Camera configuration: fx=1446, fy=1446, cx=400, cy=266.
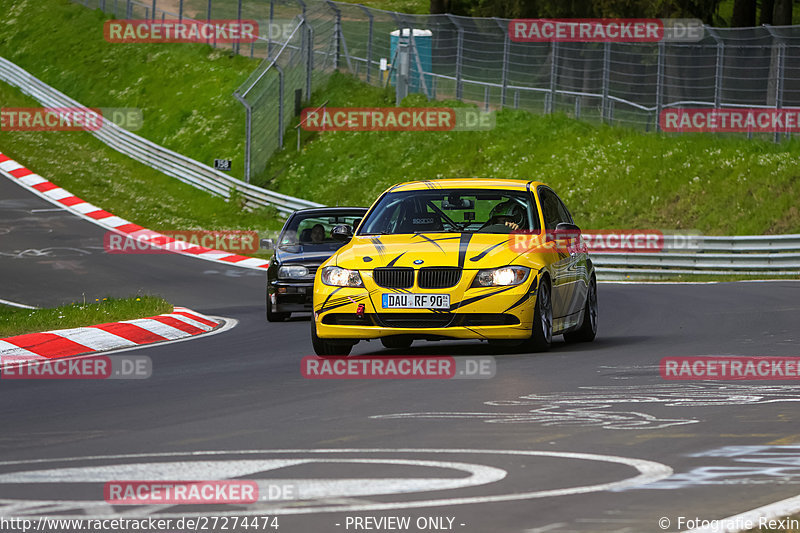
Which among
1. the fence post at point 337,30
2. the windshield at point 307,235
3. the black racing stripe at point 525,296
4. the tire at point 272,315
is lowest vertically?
the tire at point 272,315

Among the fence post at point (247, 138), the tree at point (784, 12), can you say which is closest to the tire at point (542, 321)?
the fence post at point (247, 138)

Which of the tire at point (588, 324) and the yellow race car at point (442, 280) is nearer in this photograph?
the yellow race car at point (442, 280)

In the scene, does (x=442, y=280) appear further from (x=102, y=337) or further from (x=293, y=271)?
(x=293, y=271)

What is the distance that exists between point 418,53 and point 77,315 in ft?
89.4

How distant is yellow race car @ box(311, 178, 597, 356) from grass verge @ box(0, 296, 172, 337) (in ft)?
12.4

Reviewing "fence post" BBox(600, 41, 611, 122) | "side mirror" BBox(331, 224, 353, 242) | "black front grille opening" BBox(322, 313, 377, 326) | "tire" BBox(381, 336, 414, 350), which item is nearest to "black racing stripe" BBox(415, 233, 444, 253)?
"black front grille opening" BBox(322, 313, 377, 326)

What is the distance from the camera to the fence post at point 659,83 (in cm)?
3469

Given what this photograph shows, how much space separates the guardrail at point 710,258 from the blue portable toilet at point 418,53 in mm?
13915

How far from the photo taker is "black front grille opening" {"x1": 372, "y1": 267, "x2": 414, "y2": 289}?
12.4 m

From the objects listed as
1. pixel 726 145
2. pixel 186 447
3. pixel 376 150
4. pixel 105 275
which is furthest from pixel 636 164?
pixel 186 447

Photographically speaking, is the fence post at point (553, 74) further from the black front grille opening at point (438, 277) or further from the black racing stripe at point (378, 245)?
the black front grille opening at point (438, 277)

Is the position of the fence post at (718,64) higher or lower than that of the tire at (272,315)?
higher

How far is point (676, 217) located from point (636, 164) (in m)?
2.88

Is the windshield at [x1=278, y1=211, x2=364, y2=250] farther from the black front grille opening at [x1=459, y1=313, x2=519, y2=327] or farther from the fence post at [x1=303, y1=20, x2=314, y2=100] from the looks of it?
the fence post at [x1=303, y1=20, x2=314, y2=100]
